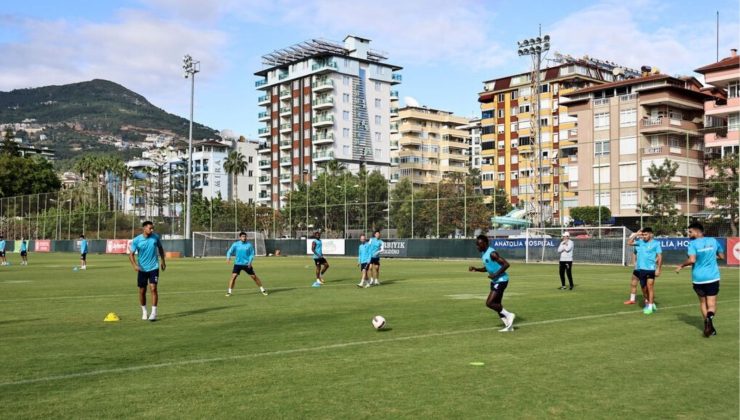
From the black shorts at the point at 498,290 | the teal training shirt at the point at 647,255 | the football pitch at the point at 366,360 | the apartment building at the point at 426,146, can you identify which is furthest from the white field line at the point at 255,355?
the apartment building at the point at 426,146

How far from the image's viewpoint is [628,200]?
5525cm

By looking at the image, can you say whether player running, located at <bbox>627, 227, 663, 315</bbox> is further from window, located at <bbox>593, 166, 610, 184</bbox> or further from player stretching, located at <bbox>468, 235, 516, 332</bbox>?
window, located at <bbox>593, 166, 610, 184</bbox>

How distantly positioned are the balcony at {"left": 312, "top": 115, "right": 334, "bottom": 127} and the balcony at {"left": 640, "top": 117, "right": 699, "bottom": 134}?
194 ft

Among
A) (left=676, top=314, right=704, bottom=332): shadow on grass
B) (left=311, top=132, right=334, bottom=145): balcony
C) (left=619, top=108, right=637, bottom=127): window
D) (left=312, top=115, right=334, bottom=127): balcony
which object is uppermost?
(left=312, top=115, right=334, bottom=127): balcony

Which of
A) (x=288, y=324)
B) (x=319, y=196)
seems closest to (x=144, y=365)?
(x=288, y=324)

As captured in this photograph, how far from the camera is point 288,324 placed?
587 inches

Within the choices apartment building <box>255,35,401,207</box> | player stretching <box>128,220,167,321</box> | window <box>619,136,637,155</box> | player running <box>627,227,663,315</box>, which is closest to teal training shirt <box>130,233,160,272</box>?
player stretching <box>128,220,167,321</box>

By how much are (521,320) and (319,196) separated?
5704 cm

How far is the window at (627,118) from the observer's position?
3179 inches

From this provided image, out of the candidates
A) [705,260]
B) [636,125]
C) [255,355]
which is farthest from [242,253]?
[636,125]

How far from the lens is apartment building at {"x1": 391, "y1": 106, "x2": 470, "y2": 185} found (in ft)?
462

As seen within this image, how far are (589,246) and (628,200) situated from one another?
11992 millimetres

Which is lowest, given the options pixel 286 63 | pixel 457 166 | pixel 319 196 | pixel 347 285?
pixel 347 285

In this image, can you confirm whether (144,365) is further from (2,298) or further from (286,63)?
(286,63)
